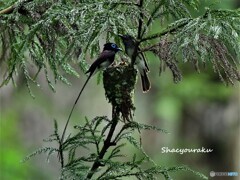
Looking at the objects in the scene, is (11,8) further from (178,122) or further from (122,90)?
(178,122)

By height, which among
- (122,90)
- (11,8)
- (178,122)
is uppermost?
(178,122)

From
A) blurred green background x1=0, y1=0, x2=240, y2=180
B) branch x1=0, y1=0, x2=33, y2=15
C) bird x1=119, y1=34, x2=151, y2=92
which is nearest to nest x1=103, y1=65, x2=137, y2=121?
bird x1=119, y1=34, x2=151, y2=92

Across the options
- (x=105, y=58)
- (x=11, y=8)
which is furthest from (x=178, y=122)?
(x=105, y=58)

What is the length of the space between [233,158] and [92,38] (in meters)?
7.07

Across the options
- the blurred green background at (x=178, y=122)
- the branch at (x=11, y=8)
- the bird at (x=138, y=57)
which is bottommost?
the bird at (x=138, y=57)

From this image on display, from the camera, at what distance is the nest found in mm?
2482

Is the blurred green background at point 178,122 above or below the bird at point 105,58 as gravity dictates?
above

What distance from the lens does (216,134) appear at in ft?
28.6

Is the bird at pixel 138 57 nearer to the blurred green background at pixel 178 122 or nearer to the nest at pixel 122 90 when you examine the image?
the nest at pixel 122 90

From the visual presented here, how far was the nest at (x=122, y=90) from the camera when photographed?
2.48 metres

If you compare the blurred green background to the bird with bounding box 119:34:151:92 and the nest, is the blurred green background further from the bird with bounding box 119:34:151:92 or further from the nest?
the nest

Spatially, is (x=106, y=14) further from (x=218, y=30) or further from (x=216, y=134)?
(x=216, y=134)

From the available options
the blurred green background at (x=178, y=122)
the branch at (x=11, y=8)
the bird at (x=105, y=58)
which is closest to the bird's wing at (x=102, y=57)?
the bird at (x=105, y=58)

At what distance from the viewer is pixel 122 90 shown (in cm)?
249
